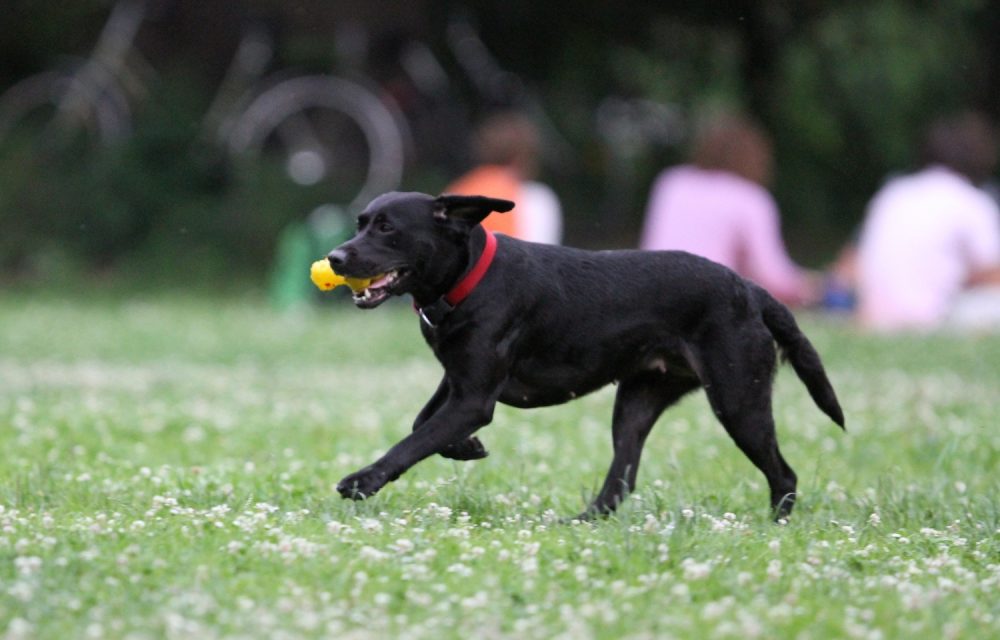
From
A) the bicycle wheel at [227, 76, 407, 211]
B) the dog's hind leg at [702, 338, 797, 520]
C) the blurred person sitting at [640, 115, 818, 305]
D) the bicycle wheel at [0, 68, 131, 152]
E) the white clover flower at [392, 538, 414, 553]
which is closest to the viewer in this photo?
the white clover flower at [392, 538, 414, 553]

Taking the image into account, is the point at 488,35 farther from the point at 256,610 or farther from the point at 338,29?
the point at 256,610

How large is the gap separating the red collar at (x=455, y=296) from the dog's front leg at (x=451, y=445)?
0.31m

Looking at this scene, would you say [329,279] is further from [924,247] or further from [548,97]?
[548,97]

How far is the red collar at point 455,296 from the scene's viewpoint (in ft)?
18.8

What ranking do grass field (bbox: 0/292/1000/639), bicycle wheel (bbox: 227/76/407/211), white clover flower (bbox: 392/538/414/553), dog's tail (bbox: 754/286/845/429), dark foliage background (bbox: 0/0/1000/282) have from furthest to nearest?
dark foliage background (bbox: 0/0/1000/282) → bicycle wheel (bbox: 227/76/407/211) → dog's tail (bbox: 754/286/845/429) → white clover flower (bbox: 392/538/414/553) → grass field (bbox: 0/292/1000/639)

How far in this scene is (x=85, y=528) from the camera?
16.7ft

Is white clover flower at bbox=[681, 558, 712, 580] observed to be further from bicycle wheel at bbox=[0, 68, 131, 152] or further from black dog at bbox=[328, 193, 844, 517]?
bicycle wheel at bbox=[0, 68, 131, 152]

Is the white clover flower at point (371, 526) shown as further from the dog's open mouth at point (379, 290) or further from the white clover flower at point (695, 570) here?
the white clover flower at point (695, 570)

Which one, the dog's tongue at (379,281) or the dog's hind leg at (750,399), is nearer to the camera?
the dog's tongue at (379,281)

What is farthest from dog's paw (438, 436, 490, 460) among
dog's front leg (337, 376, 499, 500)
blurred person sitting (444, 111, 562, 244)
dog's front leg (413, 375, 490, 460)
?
blurred person sitting (444, 111, 562, 244)

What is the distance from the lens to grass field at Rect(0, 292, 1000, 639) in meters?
4.30

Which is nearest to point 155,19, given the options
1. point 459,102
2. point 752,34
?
point 459,102

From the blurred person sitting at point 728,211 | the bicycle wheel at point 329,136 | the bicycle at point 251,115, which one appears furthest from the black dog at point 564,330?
the bicycle at point 251,115

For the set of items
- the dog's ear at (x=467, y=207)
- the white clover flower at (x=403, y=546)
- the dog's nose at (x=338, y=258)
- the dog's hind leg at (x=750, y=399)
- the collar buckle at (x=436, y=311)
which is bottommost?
the white clover flower at (x=403, y=546)
